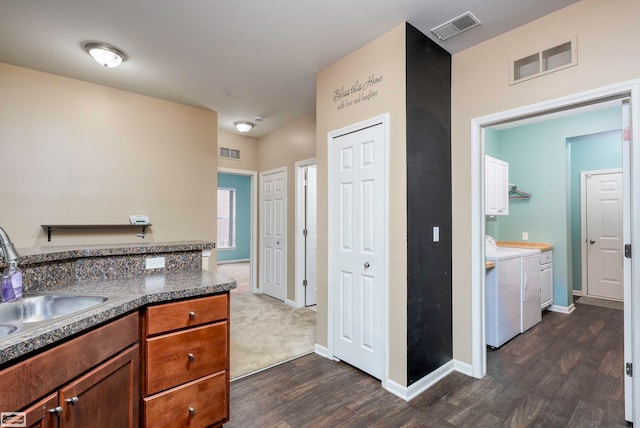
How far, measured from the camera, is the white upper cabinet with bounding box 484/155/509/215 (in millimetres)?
3824

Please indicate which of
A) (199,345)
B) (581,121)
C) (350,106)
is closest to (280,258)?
(350,106)

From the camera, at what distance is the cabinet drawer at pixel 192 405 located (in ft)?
5.23

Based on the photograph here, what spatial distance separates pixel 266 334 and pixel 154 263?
1.76 metres

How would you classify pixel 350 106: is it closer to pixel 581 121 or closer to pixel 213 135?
pixel 213 135

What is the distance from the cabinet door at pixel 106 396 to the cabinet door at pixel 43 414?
31mm

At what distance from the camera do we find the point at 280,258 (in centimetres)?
485

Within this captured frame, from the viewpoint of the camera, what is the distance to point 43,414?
104cm

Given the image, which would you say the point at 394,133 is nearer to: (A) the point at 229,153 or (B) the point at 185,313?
(B) the point at 185,313

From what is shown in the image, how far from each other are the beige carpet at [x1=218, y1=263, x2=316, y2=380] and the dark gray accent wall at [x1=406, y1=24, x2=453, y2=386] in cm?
118

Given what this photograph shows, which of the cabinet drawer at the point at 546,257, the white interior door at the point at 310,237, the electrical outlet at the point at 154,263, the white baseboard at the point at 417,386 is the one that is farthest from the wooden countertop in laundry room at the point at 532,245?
the electrical outlet at the point at 154,263

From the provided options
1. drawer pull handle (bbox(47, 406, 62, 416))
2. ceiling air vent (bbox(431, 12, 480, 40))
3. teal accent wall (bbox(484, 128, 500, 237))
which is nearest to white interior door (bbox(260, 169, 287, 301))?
ceiling air vent (bbox(431, 12, 480, 40))

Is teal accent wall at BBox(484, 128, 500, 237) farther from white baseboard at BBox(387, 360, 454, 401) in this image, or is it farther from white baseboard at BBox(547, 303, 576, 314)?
white baseboard at BBox(387, 360, 454, 401)

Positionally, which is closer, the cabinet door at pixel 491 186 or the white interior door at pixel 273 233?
the cabinet door at pixel 491 186

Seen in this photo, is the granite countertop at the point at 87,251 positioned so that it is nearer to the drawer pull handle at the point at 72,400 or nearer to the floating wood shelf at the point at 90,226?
the drawer pull handle at the point at 72,400
